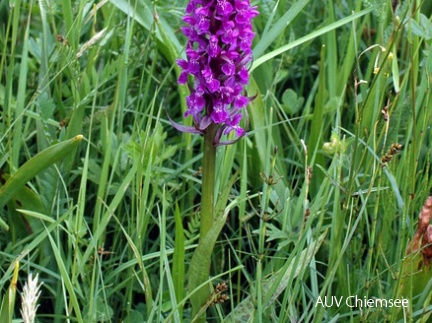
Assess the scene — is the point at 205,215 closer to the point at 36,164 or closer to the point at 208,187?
the point at 208,187

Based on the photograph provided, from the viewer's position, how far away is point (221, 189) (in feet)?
5.87

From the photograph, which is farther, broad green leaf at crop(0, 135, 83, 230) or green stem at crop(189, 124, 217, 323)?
broad green leaf at crop(0, 135, 83, 230)

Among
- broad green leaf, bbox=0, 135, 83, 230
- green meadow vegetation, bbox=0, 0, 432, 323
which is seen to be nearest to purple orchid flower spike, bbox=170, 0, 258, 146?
green meadow vegetation, bbox=0, 0, 432, 323

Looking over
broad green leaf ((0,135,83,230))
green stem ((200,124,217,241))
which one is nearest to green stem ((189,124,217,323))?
green stem ((200,124,217,241))

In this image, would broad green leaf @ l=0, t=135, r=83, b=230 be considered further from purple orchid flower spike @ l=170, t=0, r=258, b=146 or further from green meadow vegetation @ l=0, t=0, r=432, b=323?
purple orchid flower spike @ l=170, t=0, r=258, b=146

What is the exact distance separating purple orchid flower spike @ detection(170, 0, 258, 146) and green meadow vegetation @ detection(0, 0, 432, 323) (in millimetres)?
122

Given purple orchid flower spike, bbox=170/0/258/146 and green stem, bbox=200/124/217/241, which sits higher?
purple orchid flower spike, bbox=170/0/258/146

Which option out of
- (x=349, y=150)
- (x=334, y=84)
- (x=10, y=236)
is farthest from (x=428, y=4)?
(x=10, y=236)

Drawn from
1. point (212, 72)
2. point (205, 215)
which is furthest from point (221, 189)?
point (212, 72)

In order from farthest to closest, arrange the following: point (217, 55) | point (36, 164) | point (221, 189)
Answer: point (221, 189) < point (36, 164) < point (217, 55)

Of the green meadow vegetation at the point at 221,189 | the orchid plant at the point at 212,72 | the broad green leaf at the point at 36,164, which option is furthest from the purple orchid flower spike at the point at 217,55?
the broad green leaf at the point at 36,164

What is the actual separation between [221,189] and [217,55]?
0.44 meters

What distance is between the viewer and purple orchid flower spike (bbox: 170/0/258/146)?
144cm

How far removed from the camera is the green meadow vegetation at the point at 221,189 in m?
1.53
